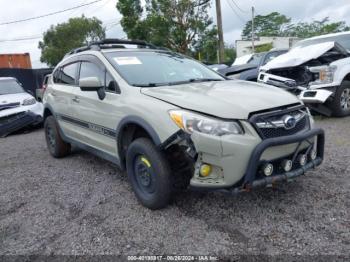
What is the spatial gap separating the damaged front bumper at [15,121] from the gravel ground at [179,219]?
15.5ft

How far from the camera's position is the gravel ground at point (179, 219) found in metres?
2.66

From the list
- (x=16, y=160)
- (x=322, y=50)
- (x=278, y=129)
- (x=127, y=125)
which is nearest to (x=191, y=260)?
(x=278, y=129)

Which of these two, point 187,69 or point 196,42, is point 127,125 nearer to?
point 187,69

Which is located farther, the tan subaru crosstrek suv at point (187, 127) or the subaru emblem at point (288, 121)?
the subaru emblem at point (288, 121)

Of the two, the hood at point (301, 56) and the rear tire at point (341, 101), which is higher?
the hood at point (301, 56)

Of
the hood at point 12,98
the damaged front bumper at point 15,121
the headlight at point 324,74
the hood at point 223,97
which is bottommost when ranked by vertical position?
the damaged front bumper at point 15,121

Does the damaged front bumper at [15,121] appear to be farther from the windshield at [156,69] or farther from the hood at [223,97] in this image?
the hood at [223,97]

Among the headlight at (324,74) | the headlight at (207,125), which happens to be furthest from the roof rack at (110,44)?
the headlight at (324,74)

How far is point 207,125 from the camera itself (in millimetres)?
2744

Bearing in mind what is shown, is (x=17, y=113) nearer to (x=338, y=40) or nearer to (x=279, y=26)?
(x=338, y=40)

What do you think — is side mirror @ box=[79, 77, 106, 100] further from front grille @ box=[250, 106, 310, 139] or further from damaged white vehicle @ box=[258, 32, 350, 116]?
damaged white vehicle @ box=[258, 32, 350, 116]

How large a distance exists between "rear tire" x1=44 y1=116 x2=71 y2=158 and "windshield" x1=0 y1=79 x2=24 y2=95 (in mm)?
4825

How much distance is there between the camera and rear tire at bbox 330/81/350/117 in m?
6.85

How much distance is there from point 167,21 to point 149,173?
65.6 feet
